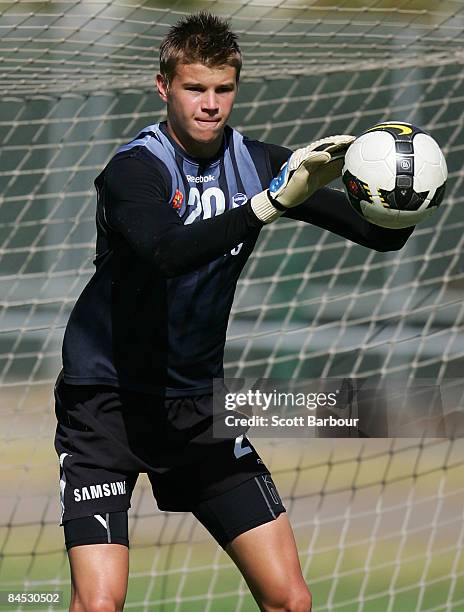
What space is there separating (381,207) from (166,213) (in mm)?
535

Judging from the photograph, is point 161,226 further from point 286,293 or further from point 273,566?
point 286,293

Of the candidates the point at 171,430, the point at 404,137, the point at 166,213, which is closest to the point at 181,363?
the point at 171,430

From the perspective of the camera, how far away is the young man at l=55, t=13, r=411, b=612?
2998mm

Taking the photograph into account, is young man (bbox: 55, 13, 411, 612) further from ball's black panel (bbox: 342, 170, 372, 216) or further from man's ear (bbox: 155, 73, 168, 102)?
ball's black panel (bbox: 342, 170, 372, 216)

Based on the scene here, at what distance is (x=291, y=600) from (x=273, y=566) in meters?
0.10

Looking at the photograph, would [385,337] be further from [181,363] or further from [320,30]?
[181,363]

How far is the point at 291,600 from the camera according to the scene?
301 cm

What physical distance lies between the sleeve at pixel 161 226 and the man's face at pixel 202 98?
21 centimetres

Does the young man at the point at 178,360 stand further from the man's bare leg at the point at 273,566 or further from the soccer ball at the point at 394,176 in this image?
the soccer ball at the point at 394,176

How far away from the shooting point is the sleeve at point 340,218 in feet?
10.4

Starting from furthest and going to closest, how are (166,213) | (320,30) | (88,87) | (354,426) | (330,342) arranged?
(330,342) → (320,30) → (88,87) → (354,426) → (166,213)

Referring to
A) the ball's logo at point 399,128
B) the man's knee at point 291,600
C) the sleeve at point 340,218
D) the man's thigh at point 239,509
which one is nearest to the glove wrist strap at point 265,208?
the ball's logo at point 399,128

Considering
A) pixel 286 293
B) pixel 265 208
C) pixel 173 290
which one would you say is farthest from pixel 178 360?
pixel 286 293

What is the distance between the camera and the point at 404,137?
2.84 meters
